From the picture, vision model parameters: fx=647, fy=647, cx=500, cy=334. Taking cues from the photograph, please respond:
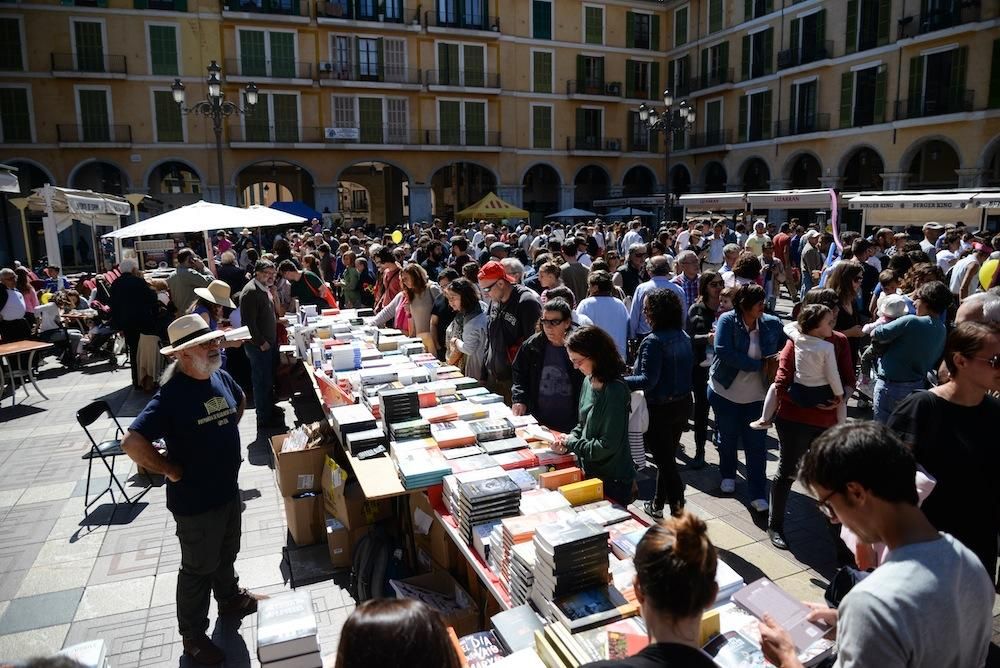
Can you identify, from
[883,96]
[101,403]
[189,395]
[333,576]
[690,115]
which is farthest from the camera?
[883,96]

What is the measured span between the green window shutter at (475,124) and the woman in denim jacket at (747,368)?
26730 millimetres

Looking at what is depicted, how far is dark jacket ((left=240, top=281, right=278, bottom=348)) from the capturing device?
21.7 ft

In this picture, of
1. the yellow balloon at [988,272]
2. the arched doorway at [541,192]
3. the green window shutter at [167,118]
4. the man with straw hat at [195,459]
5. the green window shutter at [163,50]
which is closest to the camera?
the man with straw hat at [195,459]

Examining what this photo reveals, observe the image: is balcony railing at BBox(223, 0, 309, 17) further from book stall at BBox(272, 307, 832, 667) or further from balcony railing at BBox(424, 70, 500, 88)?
book stall at BBox(272, 307, 832, 667)

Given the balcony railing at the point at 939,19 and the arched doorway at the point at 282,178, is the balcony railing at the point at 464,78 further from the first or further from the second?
the balcony railing at the point at 939,19

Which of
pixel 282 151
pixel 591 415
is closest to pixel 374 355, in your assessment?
pixel 591 415

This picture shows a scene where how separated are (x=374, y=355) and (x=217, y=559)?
2650mm

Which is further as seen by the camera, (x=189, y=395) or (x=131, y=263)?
(x=131, y=263)

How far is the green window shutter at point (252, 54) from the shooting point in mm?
25906

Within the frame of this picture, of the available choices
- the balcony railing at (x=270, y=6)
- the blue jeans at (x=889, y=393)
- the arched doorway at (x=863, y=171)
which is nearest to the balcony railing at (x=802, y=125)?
the arched doorway at (x=863, y=171)

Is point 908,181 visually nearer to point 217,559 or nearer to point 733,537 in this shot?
point 733,537

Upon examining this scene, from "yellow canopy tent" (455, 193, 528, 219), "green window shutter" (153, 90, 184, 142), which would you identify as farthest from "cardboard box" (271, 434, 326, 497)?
"green window shutter" (153, 90, 184, 142)

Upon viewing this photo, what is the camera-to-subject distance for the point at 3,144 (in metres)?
23.7

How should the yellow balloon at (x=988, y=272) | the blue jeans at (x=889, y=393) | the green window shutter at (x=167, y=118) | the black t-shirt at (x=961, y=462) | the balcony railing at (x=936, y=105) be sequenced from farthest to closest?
1. the green window shutter at (x=167, y=118)
2. the balcony railing at (x=936, y=105)
3. the yellow balloon at (x=988, y=272)
4. the blue jeans at (x=889, y=393)
5. the black t-shirt at (x=961, y=462)
